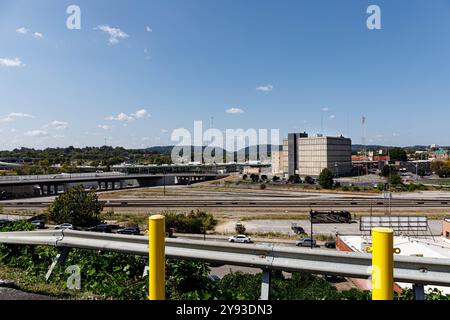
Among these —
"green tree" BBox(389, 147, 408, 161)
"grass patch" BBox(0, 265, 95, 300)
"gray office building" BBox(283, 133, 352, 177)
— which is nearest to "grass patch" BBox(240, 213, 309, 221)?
"grass patch" BBox(0, 265, 95, 300)

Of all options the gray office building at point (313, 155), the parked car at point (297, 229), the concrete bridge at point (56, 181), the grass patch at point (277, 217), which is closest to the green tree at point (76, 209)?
the grass patch at point (277, 217)

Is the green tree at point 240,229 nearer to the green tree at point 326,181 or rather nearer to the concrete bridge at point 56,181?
the concrete bridge at point 56,181

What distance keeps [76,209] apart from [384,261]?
1265 inches

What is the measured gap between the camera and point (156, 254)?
2389 millimetres

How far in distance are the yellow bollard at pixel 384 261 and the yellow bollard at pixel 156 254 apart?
4.48ft

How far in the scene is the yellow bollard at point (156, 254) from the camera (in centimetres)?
239

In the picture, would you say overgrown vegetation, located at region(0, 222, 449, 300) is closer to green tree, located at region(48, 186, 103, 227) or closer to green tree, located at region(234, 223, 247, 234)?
green tree, located at region(234, 223, 247, 234)

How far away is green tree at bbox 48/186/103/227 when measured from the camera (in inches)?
1194

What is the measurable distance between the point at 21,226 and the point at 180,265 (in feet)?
13.7

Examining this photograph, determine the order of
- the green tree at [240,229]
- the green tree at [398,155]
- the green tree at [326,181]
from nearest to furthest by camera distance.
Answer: the green tree at [240,229]
the green tree at [326,181]
the green tree at [398,155]

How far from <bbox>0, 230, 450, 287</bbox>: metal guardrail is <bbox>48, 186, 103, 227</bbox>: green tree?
2864 centimetres

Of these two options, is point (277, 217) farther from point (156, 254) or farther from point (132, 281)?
point (156, 254)
